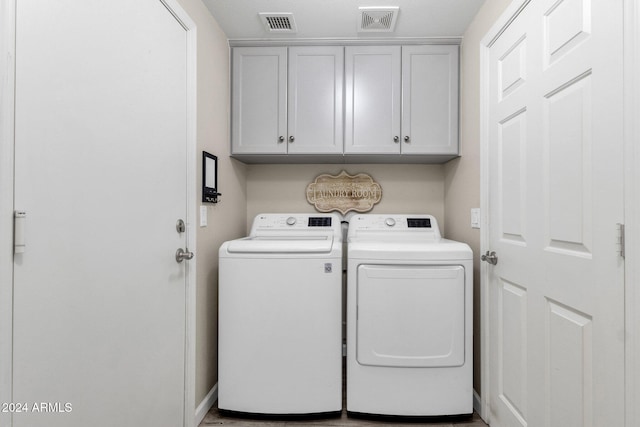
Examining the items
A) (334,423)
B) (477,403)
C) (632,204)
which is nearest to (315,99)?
A: (632,204)

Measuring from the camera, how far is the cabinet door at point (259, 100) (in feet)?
6.63

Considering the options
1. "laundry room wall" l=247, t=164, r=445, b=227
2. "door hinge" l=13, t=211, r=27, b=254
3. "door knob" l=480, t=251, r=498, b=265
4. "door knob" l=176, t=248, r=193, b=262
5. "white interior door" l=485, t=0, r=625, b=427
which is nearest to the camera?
"door hinge" l=13, t=211, r=27, b=254

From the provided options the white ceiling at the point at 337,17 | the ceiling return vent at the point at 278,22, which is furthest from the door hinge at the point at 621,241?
the ceiling return vent at the point at 278,22

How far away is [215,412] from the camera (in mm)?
1724

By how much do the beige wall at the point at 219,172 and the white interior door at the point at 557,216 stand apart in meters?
1.52

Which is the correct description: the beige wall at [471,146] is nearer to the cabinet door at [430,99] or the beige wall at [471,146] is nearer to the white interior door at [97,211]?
the cabinet door at [430,99]

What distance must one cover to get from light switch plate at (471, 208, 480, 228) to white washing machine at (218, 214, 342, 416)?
0.81m

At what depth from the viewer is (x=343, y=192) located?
2.39 metres

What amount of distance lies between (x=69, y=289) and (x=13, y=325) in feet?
0.50

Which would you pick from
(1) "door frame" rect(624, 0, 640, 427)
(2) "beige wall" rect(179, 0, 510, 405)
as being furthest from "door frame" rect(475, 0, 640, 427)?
(2) "beige wall" rect(179, 0, 510, 405)

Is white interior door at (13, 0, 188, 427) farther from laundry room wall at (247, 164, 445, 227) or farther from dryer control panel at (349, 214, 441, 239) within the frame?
dryer control panel at (349, 214, 441, 239)

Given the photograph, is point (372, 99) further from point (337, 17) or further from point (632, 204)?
point (632, 204)

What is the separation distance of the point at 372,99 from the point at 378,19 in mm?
444

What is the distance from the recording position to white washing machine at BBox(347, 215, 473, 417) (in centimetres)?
158
